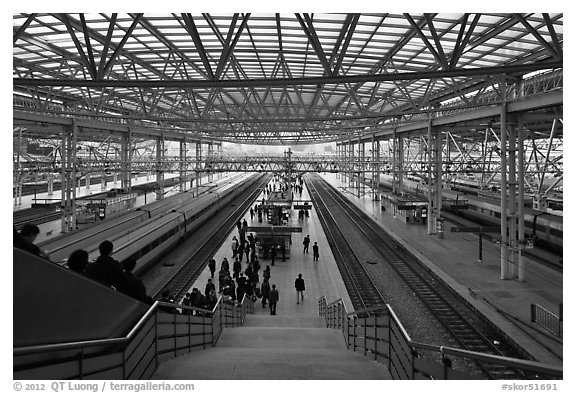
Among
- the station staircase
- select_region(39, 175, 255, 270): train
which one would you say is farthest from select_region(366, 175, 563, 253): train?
select_region(39, 175, 255, 270): train

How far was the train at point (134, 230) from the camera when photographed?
13.4 m

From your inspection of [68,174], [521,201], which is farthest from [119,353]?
[68,174]

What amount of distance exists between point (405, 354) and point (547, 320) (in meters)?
7.76

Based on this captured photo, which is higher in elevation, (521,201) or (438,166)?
(438,166)

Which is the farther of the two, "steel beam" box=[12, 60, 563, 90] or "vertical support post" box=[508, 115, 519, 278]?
"vertical support post" box=[508, 115, 519, 278]

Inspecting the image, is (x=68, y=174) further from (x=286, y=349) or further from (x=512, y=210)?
(x=512, y=210)

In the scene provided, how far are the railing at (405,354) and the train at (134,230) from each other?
27.8 ft

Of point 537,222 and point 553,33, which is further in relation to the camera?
point 537,222

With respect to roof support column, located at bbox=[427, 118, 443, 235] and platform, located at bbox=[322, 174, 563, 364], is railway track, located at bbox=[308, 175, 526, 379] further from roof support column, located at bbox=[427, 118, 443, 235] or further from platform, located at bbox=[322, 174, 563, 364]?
roof support column, located at bbox=[427, 118, 443, 235]

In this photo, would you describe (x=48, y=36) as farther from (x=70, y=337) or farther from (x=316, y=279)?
(x=70, y=337)

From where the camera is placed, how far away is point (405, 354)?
414cm

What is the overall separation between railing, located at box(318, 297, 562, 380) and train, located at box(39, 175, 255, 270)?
846cm

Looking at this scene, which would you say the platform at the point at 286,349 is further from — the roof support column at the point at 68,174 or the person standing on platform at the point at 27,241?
the roof support column at the point at 68,174

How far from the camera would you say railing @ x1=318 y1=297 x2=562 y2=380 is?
293cm
